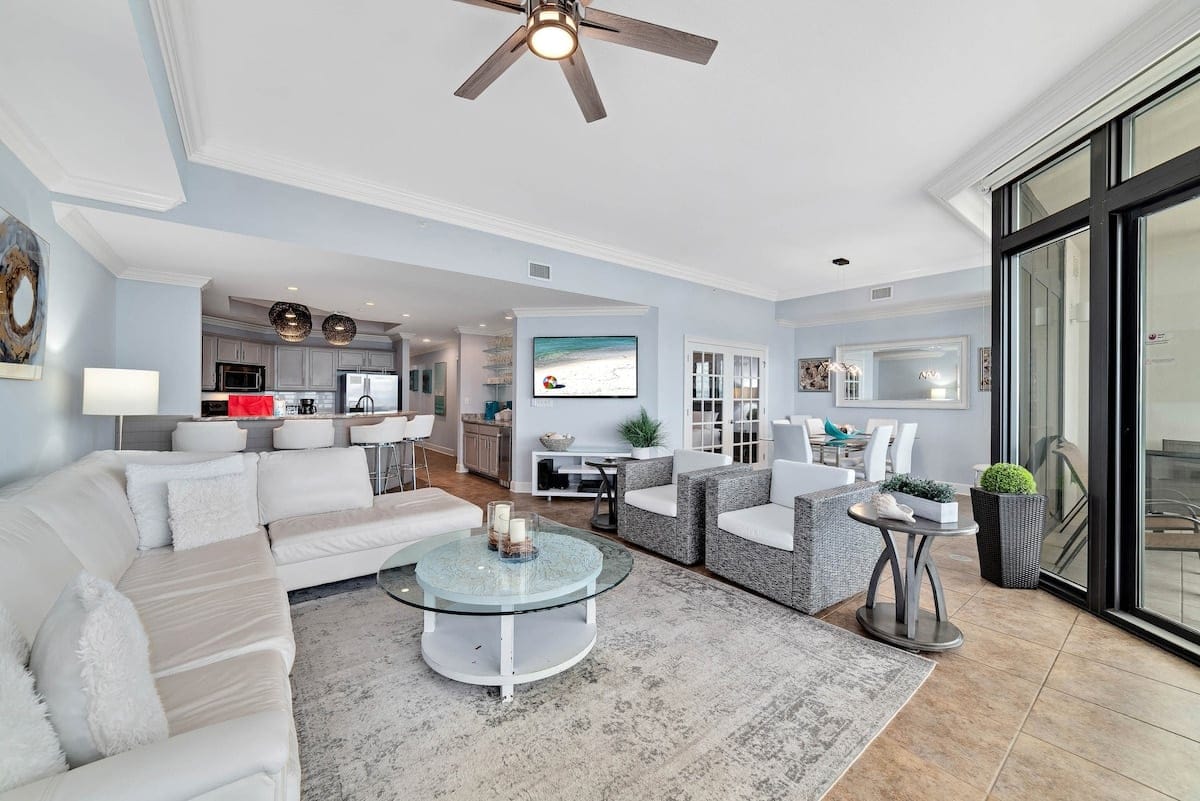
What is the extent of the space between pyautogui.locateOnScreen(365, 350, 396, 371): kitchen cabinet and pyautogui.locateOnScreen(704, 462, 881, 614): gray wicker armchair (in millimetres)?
8066

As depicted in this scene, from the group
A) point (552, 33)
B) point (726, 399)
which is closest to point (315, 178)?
point (552, 33)

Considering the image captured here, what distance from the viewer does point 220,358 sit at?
25.0 feet

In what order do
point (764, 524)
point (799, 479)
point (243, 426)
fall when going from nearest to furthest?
point (764, 524)
point (799, 479)
point (243, 426)

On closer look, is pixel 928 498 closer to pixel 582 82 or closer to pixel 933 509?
pixel 933 509

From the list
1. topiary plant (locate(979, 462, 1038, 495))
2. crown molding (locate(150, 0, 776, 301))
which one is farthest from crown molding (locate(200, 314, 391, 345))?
topiary plant (locate(979, 462, 1038, 495))

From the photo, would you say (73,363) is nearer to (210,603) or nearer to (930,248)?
(210,603)

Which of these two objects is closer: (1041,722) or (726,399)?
(1041,722)

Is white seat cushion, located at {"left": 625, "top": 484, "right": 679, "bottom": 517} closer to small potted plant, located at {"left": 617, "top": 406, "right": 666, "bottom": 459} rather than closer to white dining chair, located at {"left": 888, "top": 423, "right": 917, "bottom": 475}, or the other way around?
small potted plant, located at {"left": 617, "top": 406, "right": 666, "bottom": 459}

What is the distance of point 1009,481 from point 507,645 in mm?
3255

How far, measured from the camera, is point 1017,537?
3.17 metres

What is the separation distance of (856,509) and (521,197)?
3.30 metres

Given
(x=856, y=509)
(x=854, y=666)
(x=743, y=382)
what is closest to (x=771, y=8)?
(x=856, y=509)

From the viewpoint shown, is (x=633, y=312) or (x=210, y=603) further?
(x=633, y=312)

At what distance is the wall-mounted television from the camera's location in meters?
6.17
